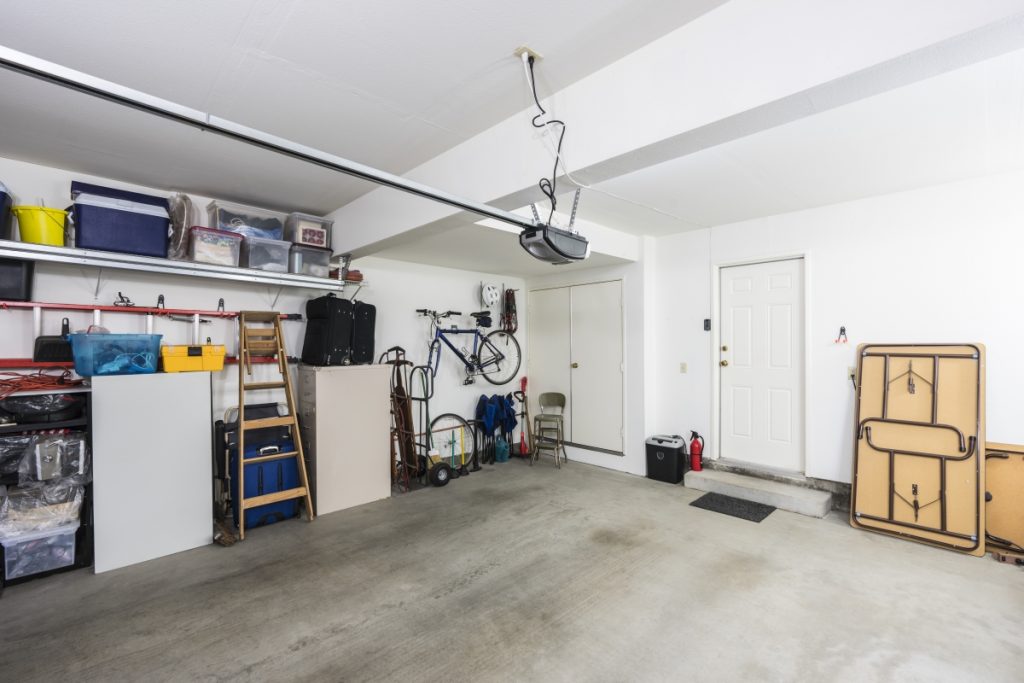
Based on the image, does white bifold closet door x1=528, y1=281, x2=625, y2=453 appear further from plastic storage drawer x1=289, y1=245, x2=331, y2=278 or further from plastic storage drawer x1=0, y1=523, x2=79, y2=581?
plastic storage drawer x1=0, y1=523, x2=79, y2=581

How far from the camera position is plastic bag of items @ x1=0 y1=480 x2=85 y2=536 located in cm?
276

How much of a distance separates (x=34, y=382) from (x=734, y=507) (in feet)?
17.3

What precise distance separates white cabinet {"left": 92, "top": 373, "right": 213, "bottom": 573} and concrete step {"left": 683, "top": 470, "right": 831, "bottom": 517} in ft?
14.0

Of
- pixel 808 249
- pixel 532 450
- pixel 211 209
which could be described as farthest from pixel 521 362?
pixel 211 209

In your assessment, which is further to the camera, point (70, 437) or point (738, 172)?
point (738, 172)

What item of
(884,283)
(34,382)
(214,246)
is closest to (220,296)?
(214,246)

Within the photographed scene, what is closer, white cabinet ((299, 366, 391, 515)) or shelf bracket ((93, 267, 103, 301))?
shelf bracket ((93, 267, 103, 301))

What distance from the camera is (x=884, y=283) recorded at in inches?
146

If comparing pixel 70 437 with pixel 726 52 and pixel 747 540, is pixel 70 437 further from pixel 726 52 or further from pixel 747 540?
pixel 747 540

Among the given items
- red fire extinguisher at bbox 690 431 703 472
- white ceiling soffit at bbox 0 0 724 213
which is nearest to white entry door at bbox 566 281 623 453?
red fire extinguisher at bbox 690 431 703 472

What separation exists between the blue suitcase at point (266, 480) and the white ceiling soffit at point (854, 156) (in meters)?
3.13

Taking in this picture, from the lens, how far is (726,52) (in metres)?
1.67

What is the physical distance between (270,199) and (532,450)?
3.88 m

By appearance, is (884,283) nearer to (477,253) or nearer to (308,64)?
(477,253)
